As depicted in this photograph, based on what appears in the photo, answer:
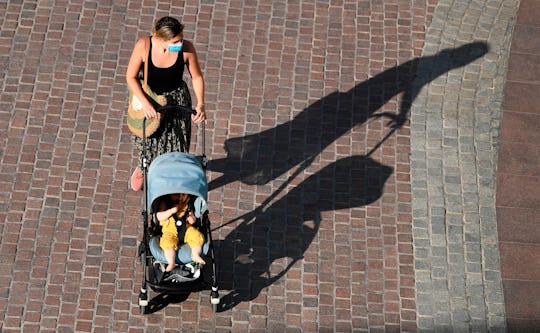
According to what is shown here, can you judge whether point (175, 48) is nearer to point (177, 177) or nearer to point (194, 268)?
point (177, 177)

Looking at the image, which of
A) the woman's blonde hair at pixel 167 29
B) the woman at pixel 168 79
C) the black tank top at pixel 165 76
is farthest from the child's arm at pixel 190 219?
the woman's blonde hair at pixel 167 29

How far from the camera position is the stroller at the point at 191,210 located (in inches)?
356

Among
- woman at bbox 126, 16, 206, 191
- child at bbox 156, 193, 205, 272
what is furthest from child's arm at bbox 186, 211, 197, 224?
woman at bbox 126, 16, 206, 191

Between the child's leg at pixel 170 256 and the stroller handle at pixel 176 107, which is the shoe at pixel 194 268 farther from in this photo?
the stroller handle at pixel 176 107

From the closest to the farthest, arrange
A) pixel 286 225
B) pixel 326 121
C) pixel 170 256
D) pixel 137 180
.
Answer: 1. pixel 170 256
2. pixel 137 180
3. pixel 286 225
4. pixel 326 121

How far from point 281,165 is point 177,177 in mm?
2307

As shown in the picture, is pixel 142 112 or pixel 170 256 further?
pixel 142 112

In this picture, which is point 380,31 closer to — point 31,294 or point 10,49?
point 10,49

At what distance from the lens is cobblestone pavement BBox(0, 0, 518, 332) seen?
9867 millimetres

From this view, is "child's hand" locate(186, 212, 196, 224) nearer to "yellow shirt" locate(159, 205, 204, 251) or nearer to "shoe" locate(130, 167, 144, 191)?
"yellow shirt" locate(159, 205, 204, 251)

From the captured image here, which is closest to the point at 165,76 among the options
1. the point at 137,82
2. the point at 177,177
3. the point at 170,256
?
the point at 137,82

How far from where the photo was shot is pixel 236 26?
12.5 meters

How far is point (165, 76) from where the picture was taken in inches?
367

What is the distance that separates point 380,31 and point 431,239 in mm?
3357
